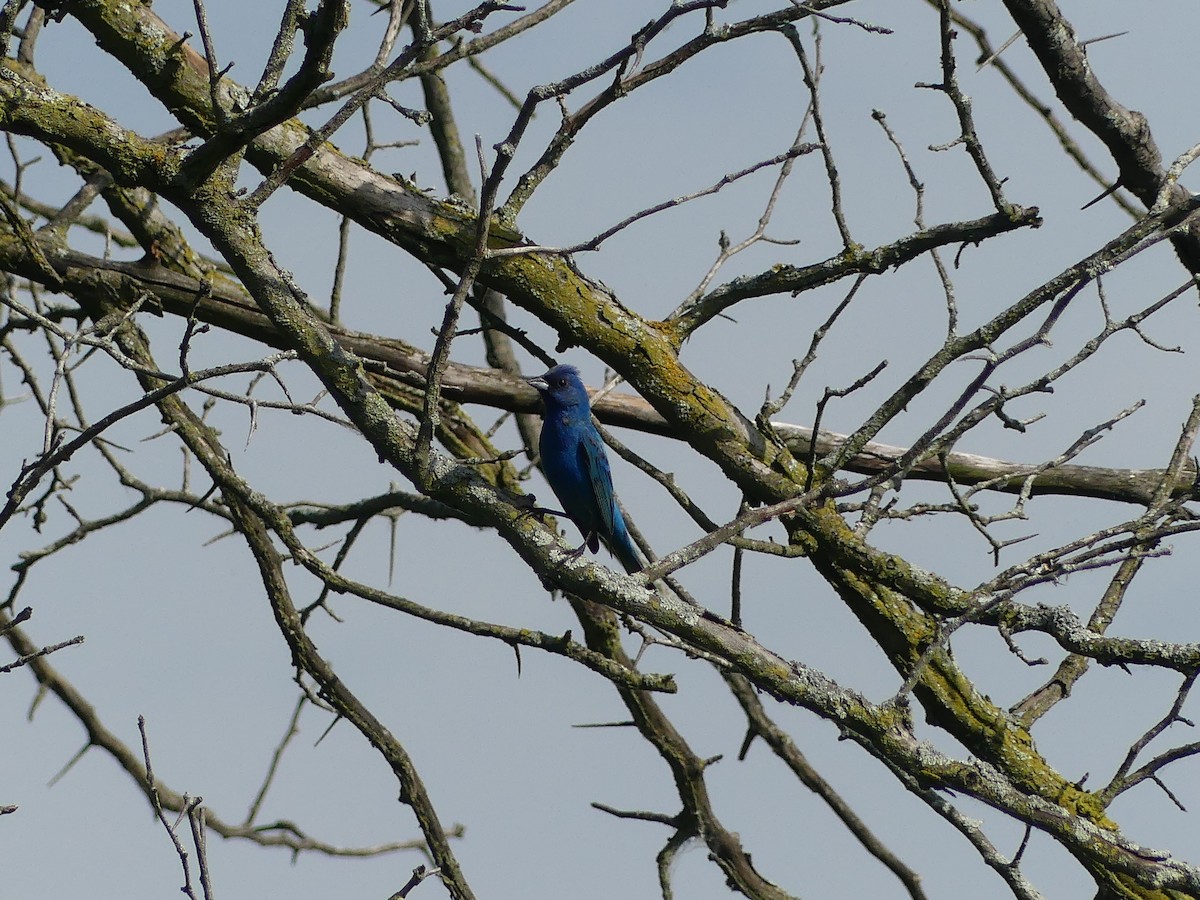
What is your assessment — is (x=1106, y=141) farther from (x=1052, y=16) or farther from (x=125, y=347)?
(x=125, y=347)

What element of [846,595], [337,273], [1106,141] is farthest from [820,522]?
[337,273]

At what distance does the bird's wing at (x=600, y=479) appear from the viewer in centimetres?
582

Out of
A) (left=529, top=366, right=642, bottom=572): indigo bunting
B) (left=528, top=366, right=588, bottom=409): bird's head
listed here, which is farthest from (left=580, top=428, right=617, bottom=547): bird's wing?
(left=528, top=366, right=588, bottom=409): bird's head

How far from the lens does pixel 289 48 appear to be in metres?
3.41

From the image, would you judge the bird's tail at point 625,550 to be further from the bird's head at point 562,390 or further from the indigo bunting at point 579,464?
the bird's head at point 562,390

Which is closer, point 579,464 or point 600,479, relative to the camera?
point 600,479

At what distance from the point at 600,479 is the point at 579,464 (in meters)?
0.17

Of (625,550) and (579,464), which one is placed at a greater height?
(579,464)

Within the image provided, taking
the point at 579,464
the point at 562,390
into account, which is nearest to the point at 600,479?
the point at 579,464

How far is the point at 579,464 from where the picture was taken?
6.04 meters

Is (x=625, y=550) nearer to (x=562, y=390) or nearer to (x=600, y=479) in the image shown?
(x=600, y=479)

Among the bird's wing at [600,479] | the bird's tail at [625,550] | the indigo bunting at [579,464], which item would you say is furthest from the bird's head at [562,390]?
the bird's tail at [625,550]

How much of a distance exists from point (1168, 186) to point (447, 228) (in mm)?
2323

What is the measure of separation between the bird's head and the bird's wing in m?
0.15
